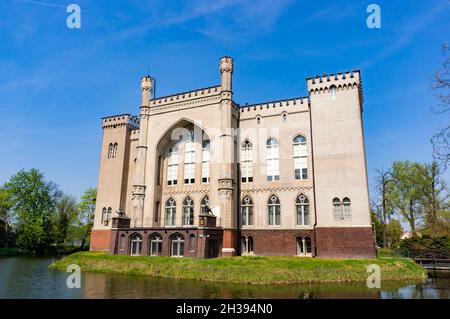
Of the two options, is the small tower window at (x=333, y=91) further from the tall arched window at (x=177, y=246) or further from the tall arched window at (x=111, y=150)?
the tall arched window at (x=111, y=150)

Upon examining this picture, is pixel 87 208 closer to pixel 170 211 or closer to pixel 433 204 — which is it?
pixel 170 211

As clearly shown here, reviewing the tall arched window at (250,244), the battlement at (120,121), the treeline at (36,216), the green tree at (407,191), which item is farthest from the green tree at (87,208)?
the green tree at (407,191)

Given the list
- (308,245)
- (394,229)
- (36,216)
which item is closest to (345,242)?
(308,245)

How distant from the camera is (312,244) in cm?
2825

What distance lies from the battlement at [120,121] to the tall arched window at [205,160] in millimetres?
11013

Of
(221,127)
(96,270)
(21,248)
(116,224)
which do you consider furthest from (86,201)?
(221,127)

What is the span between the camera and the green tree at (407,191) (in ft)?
148

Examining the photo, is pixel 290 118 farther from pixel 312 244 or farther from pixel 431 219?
pixel 431 219

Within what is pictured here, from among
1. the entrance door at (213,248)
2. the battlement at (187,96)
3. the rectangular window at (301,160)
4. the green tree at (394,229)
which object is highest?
the battlement at (187,96)

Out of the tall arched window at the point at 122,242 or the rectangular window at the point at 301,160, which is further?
the tall arched window at the point at 122,242

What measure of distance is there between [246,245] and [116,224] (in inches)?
481

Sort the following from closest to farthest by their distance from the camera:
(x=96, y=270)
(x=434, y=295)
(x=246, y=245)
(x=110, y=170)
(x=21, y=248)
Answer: (x=434, y=295)
(x=96, y=270)
(x=246, y=245)
(x=110, y=170)
(x=21, y=248)

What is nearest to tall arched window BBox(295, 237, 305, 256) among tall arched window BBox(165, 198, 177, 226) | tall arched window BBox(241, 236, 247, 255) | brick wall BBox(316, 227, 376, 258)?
brick wall BBox(316, 227, 376, 258)

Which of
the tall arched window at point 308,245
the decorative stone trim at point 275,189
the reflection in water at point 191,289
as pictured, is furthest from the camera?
the decorative stone trim at point 275,189
